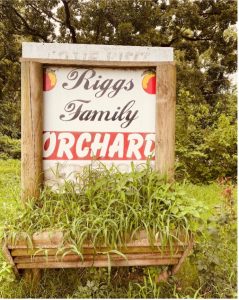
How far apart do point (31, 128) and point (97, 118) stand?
0.50 metres

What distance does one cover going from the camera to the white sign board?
11.0 feet

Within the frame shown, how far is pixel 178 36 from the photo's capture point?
1127 cm

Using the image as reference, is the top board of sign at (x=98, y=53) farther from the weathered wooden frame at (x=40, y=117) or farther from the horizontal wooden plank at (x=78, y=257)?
the horizontal wooden plank at (x=78, y=257)

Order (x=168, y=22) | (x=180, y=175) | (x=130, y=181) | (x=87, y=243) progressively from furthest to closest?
(x=168, y=22)
(x=180, y=175)
(x=130, y=181)
(x=87, y=243)

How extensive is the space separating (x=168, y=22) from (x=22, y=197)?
8427 mm

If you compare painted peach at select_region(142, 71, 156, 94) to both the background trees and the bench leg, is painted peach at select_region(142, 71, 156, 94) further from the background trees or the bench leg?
the background trees

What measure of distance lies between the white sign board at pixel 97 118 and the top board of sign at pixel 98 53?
0.09m

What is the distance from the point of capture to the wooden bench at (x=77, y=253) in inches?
116

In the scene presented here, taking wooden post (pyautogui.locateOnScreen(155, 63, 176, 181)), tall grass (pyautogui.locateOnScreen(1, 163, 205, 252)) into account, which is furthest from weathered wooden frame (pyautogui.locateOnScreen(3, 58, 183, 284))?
tall grass (pyautogui.locateOnScreen(1, 163, 205, 252))

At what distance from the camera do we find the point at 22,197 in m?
3.33

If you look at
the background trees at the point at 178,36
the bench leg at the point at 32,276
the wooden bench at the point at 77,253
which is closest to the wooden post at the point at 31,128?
the wooden bench at the point at 77,253

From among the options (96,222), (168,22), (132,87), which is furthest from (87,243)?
(168,22)

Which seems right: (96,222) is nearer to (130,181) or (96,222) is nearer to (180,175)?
(130,181)

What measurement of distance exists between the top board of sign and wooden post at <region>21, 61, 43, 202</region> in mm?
110
